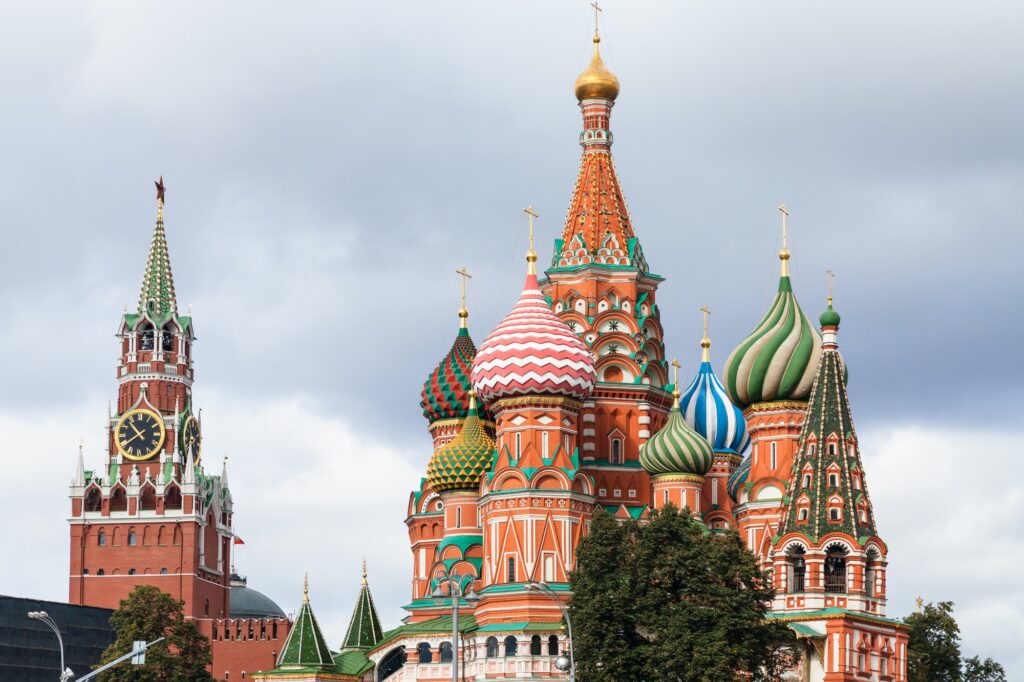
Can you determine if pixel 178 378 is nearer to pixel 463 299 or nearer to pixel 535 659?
pixel 463 299

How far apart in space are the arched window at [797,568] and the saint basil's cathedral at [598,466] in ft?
0.22

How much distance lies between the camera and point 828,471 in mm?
70688

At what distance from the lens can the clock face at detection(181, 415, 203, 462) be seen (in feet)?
427

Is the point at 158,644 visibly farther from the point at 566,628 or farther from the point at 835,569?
the point at 835,569

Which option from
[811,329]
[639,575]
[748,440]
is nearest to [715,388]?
[748,440]

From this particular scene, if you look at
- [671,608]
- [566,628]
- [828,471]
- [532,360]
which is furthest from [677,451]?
[671,608]

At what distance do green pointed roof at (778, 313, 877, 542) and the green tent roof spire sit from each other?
65.4 m

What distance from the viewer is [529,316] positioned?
79.5 meters

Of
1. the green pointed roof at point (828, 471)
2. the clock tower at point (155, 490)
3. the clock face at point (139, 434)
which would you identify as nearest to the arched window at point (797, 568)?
the green pointed roof at point (828, 471)

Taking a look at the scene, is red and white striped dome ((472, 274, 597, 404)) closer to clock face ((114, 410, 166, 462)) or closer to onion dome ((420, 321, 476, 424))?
onion dome ((420, 321, 476, 424))

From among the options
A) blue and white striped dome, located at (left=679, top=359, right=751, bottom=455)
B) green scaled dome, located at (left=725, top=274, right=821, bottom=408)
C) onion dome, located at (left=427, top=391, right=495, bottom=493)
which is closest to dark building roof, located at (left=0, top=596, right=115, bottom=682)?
onion dome, located at (left=427, top=391, right=495, bottom=493)

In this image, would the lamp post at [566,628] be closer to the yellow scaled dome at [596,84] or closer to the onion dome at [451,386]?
the onion dome at [451,386]

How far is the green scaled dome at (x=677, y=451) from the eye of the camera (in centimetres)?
7762

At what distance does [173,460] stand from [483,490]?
173 feet
